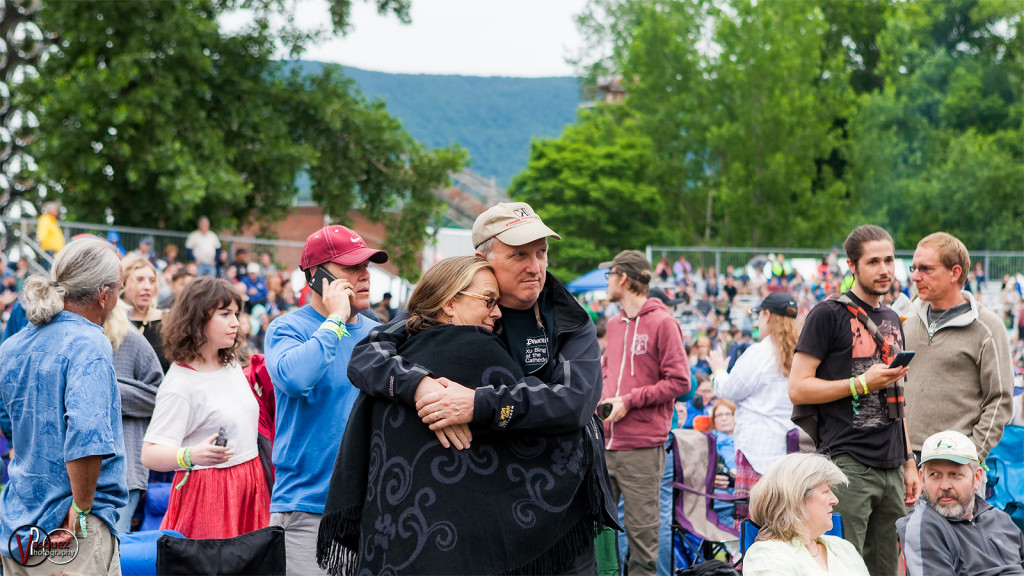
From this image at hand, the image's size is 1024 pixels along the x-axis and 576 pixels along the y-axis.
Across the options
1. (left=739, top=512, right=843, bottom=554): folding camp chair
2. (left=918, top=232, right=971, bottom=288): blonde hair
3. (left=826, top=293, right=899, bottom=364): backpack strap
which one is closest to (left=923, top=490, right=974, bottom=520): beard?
(left=739, top=512, right=843, bottom=554): folding camp chair

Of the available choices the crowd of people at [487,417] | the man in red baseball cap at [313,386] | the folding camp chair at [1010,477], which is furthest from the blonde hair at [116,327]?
the folding camp chair at [1010,477]

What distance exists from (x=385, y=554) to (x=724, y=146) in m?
41.9

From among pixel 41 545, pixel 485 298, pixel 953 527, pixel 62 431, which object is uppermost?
pixel 485 298

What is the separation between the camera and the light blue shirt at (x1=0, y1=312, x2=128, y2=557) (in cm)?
314

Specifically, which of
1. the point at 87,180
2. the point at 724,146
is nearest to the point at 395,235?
the point at 87,180

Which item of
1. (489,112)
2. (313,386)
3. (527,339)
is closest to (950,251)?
(527,339)

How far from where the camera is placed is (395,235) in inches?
890

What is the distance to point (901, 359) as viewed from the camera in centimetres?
419

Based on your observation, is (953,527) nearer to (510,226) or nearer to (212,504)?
(510,226)

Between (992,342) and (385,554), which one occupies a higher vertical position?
(992,342)

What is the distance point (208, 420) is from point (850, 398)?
2.87 meters

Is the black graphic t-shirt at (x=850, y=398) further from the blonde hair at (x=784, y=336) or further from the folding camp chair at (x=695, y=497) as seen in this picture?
the folding camp chair at (x=695, y=497)

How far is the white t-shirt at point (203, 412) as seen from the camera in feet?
13.2

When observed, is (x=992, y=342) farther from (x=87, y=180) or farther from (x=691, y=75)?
(x=691, y=75)
